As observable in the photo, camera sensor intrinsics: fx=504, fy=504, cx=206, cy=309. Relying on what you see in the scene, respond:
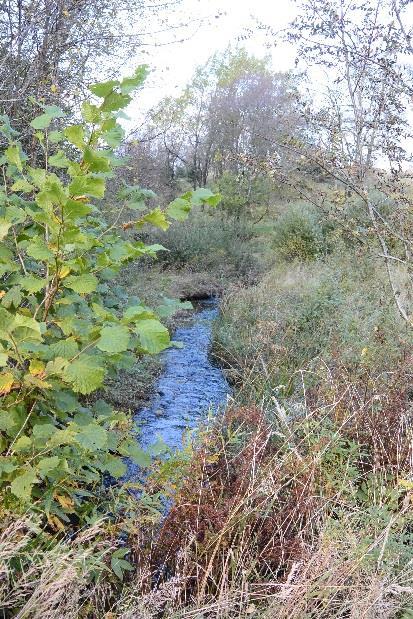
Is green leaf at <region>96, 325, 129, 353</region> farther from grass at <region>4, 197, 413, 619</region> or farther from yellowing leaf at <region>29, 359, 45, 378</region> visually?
grass at <region>4, 197, 413, 619</region>

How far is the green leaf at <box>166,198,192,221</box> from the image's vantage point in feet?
6.05

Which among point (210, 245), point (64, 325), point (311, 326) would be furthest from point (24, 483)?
point (210, 245)

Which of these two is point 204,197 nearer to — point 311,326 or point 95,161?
point 95,161

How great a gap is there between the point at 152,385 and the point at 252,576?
4363mm

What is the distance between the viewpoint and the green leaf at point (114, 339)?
5.03 ft

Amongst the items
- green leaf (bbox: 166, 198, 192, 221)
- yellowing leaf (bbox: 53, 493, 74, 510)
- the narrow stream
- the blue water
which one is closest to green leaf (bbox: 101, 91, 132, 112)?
A: green leaf (bbox: 166, 198, 192, 221)

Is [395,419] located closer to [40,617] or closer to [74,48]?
[40,617]

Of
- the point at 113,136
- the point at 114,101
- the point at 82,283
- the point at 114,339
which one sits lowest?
the point at 114,339

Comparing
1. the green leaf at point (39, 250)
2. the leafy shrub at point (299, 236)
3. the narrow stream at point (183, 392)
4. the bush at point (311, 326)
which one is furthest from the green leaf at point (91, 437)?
the leafy shrub at point (299, 236)

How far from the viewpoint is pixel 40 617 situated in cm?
180

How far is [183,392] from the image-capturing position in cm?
675

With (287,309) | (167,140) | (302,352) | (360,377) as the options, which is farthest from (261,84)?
(360,377)

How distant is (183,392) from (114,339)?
17.4 ft

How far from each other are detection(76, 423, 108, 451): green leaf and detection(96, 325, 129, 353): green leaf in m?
0.39
